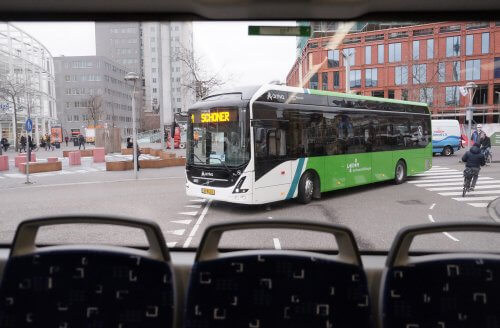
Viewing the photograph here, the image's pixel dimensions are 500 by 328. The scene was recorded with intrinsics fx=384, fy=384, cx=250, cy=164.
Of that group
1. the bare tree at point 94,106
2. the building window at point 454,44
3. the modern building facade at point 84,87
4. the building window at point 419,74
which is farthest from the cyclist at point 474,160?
the bare tree at point 94,106

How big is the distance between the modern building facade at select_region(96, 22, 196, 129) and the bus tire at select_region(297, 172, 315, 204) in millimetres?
3021

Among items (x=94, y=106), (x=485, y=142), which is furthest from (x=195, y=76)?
(x=485, y=142)

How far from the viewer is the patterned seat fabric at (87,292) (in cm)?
148

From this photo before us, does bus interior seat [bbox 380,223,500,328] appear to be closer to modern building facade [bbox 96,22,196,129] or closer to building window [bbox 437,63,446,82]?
modern building facade [bbox 96,22,196,129]

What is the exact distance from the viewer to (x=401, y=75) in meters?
4.43

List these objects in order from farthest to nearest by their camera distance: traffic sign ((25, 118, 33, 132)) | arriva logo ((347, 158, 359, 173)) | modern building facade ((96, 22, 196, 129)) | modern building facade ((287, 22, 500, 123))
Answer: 1. arriva logo ((347, 158, 359, 173))
2. traffic sign ((25, 118, 33, 132))
3. modern building facade ((287, 22, 500, 123))
4. modern building facade ((96, 22, 196, 129))

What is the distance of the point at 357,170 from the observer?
29.3 ft

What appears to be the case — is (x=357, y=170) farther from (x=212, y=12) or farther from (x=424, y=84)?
(x=212, y=12)

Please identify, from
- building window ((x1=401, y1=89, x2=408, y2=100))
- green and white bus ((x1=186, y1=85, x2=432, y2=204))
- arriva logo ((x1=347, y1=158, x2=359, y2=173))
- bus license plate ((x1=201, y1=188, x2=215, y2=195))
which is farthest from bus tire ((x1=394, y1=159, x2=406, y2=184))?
building window ((x1=401, y1=89, x2=408, y2=100))

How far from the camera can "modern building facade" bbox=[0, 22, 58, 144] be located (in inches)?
111

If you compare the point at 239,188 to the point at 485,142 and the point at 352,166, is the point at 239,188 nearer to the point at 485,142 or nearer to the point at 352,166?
the point at 352,166

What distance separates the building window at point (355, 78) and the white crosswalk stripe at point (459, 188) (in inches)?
129

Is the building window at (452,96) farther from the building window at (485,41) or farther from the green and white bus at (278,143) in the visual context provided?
the green and white bus at (278,143)

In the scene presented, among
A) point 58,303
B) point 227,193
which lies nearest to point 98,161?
point 227,193
